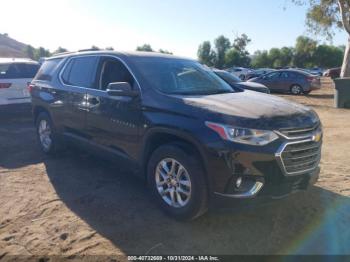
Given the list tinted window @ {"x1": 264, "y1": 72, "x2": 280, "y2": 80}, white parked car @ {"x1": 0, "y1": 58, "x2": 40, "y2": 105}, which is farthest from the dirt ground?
tinted window @ {"x1": 264, "y1": 72, "x2": 280, "y2": 80}

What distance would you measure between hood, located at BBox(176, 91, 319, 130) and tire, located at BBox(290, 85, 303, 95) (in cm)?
1873

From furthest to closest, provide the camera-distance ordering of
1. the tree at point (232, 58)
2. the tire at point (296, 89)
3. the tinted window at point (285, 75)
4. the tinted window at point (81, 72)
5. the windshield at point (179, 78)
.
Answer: the tree at point (232, 58)
the tinted window at point (285, 75)
the tire at point (296, 89)
the tinted window at point (81, 72)
the windshield at point (179, 78)

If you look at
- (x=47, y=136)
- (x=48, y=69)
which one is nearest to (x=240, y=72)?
(x=48, y=69)

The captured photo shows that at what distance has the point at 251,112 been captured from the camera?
389 cm

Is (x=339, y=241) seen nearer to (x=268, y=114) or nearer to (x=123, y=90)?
(x=268, y=114)

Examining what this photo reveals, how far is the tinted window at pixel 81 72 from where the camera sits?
18.1 feet

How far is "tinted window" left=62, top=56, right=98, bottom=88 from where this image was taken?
18.1ft

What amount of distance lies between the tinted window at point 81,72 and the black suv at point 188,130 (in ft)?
0.07

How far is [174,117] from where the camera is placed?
4.09 m

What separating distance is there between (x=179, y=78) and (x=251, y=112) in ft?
4.55

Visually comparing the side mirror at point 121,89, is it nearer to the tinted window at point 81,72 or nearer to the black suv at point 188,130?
the black suv at point 188,130

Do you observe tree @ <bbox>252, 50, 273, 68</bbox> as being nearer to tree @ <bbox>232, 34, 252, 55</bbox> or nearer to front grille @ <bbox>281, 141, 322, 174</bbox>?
tree @ <bbox>232, 34, 252, 55</bbox>

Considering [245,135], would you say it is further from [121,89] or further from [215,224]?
[121,89]

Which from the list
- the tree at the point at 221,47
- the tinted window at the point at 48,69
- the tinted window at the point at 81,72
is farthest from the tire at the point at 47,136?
the tree at the point at 221,47
